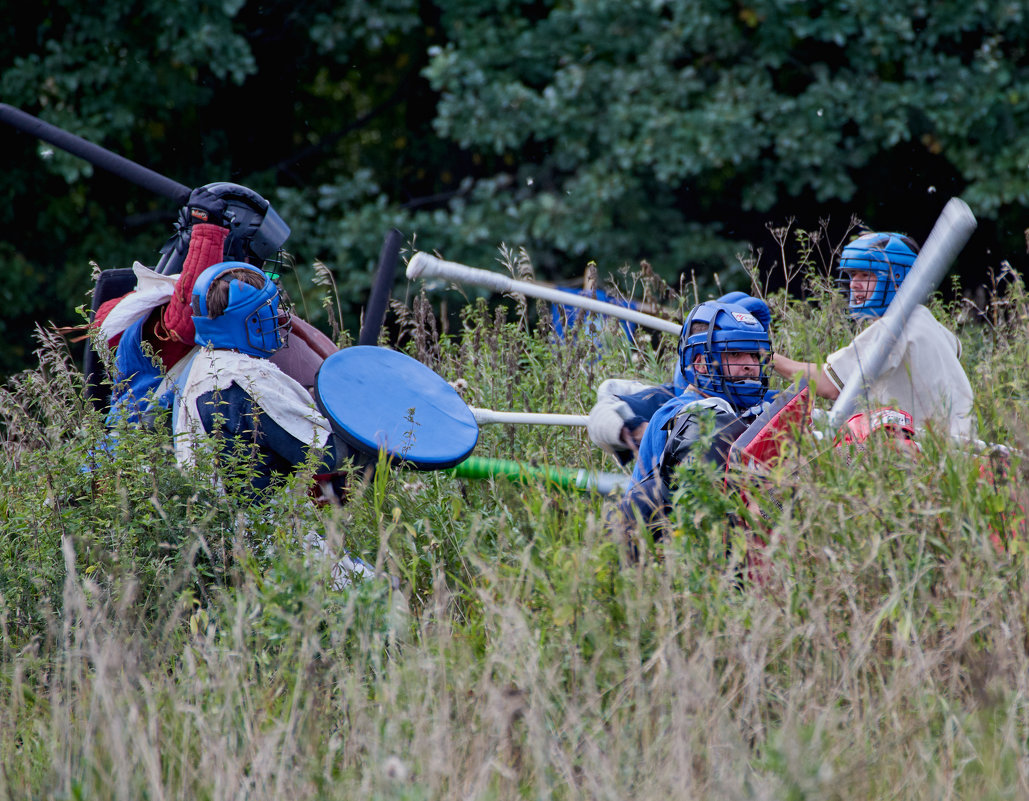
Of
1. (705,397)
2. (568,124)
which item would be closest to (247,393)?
(705,397)

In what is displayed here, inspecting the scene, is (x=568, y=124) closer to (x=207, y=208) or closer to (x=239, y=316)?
(x=207, y=208)

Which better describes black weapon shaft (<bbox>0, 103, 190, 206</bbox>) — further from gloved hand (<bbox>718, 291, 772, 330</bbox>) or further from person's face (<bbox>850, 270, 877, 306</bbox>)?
person's face (<bbox>850, 270, 877, 306</bbox>)

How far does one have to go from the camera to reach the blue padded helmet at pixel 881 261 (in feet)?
13.3

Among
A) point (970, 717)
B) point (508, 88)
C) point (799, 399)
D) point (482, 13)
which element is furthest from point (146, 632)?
point (482, 13)

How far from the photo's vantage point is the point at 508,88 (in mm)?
9266

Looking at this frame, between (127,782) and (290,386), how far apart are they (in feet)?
5.72

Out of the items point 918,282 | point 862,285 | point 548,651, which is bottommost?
point 548,651

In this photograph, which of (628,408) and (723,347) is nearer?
(723,347)

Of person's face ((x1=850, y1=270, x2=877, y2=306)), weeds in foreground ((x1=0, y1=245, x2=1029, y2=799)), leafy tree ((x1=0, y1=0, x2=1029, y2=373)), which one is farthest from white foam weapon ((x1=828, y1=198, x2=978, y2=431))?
leafy tree ((x1=0, y1=0, x2=1029, y2=373))

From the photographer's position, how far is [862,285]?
4152 millimetres

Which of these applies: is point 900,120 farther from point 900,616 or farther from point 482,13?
point 900,616

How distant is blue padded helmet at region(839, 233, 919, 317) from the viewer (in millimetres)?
4062

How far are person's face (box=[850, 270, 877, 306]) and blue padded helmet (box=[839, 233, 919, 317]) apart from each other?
0.04 ft

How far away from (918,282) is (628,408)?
90 cm
